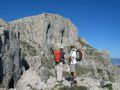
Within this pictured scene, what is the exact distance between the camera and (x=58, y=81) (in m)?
34.2

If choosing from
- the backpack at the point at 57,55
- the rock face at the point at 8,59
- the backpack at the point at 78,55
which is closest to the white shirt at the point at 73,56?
the backpack at the point at 78,55

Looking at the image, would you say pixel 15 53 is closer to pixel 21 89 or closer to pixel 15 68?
pixel 15 68

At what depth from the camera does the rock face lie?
228 ft

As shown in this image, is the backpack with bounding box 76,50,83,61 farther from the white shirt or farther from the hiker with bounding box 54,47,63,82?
the hiker with bounding box 54,47,63,82

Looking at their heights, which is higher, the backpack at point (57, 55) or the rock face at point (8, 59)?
the rock face at point (8, 59)

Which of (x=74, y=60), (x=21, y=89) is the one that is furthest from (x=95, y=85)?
(x=21, y=89)

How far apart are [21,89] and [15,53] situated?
4674 centimetres

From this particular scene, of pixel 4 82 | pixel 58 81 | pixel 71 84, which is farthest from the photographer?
pixel 4 82

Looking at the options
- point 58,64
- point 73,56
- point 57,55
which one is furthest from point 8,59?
point 73,56

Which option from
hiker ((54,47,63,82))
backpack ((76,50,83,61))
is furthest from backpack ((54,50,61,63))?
backpack ((76,50,83,61))

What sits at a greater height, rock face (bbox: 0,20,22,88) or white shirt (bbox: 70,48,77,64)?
rock face (bbox: 0,20,22,88)

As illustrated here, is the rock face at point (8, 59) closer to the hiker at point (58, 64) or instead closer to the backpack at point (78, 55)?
the hiker at point (58, 64)

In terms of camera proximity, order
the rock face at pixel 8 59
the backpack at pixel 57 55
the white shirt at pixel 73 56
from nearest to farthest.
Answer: the white shirt at pixel 73 56 < the backpack at pixel 57 55 < the rock face at pixel 8 59

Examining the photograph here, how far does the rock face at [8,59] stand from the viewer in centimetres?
6934
